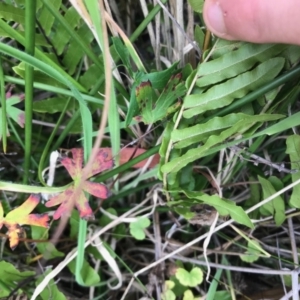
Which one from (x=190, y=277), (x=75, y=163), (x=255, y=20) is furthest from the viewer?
(x=190, y=277)

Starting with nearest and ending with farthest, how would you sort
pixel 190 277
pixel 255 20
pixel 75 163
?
pixel 255 20 < pixel 75 163 < pixel 190 277

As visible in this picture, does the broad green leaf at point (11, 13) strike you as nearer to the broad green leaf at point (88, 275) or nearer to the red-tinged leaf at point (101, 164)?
the red-tinged leaf at point (101, 164)

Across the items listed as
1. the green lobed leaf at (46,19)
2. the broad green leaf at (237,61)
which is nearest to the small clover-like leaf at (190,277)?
the broad green leaf at (237,61)

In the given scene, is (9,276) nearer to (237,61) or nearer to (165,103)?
(165,103)

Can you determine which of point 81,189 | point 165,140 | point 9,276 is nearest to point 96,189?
point 81,189

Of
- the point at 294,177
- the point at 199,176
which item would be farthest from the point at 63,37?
the point at 294,177
